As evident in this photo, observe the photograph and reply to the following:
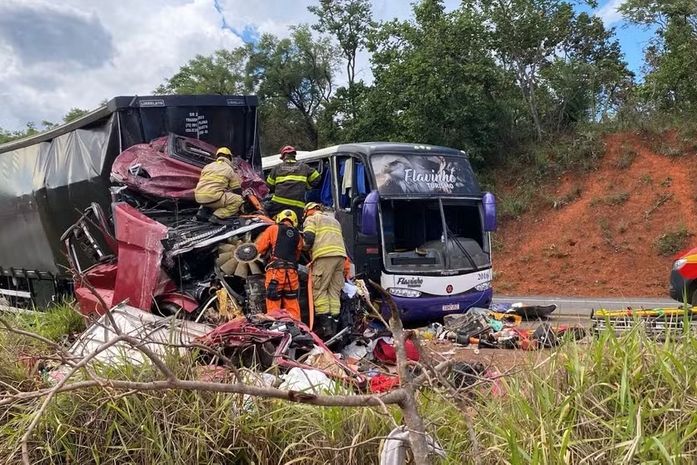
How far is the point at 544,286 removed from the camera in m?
16.8

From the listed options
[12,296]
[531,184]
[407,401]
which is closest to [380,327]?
[407,401]

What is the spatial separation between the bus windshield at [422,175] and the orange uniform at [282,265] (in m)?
2.30

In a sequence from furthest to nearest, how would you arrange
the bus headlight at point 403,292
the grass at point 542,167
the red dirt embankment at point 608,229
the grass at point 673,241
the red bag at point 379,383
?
the grass at point 542,167 < the grass at point 673,241 < the red dirt embankment at point 608,229 < the bus headlight at point 403,292 < the red bag at point 379,383

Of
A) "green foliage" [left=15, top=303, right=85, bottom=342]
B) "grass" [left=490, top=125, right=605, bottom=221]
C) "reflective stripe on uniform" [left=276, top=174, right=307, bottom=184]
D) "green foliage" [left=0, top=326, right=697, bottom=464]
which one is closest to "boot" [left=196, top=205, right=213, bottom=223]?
"reflective stripe on uniform" [left=276, top=174, right=307, bottom=184]

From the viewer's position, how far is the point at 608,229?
18062 millimetres

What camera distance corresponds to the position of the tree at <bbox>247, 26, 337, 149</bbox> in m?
28.0

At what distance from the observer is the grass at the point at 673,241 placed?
16578 millimetres

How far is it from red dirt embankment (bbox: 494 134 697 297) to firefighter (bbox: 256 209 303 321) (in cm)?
1061

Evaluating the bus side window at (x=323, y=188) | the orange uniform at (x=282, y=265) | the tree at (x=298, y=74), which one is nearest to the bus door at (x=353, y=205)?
the bus side window at (x=323, y=188)

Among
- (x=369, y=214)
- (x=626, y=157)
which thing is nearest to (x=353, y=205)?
(x=369, y=214)

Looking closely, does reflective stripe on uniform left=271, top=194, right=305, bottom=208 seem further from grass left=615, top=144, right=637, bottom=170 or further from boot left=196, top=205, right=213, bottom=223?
grass left=615, top=144, right=637, bottom=170

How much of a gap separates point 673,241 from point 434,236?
1030 cm

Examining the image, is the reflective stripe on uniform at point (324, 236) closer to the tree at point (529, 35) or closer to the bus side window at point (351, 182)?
the bus side window at point (351, 182)

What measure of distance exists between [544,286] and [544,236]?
2.60 meters
